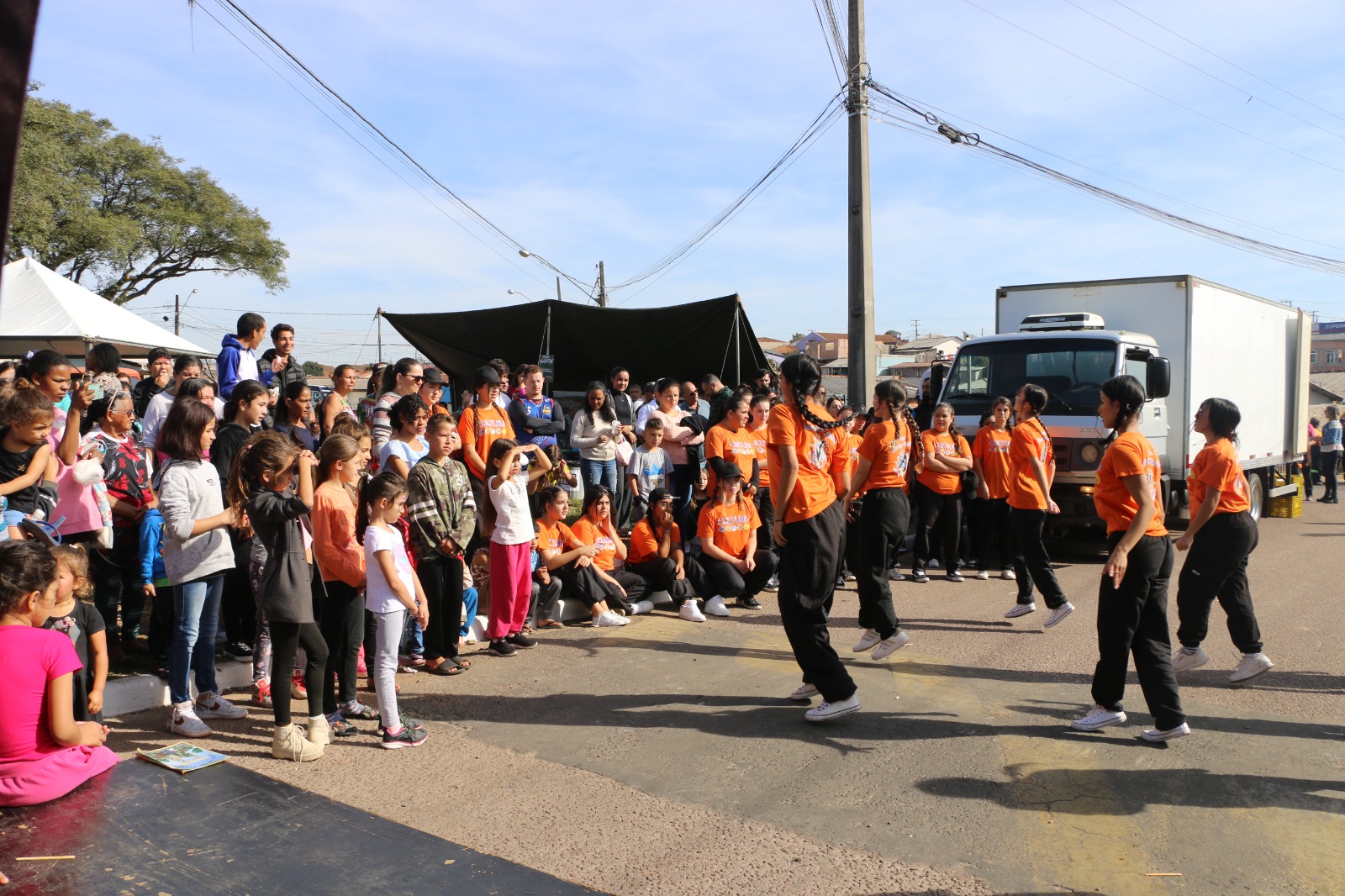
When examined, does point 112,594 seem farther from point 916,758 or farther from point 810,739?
point 916,758

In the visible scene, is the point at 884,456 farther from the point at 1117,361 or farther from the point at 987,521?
the point at 1117,361

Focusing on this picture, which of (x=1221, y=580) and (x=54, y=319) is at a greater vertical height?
(x=54, y=319)

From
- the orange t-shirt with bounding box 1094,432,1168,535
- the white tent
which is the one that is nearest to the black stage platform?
the orange t-shirt with bounding box 1094,432,1168,535

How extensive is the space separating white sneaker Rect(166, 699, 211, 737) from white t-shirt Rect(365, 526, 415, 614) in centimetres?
106

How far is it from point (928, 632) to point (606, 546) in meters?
2.79

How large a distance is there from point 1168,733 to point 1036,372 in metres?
7.27

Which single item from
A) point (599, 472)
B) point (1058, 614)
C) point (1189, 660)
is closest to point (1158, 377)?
point (1058, 614)

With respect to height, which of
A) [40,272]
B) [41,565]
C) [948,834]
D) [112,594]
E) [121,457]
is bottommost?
[948,834]

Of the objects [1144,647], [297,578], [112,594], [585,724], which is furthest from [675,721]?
[112,594]

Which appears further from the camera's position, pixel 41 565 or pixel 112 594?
pixel 112 594

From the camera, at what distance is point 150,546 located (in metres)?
6.22

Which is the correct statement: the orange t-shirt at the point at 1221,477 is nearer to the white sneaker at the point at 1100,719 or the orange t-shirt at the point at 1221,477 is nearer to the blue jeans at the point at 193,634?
the white sneaker at the point at 1100,719

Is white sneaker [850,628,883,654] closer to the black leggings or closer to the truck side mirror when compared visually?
the black leggings

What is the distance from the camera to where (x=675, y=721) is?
5.59 m
